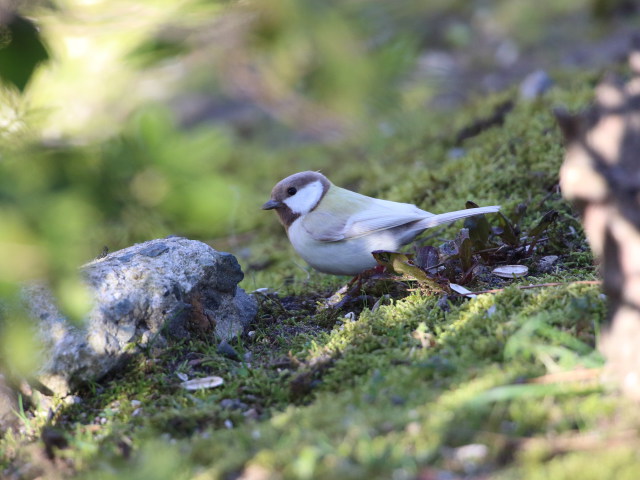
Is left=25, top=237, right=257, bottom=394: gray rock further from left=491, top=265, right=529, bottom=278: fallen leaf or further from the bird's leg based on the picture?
left=491, top=265, right=529, bottom=278: fallen leaf

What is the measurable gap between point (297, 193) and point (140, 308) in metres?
1.43

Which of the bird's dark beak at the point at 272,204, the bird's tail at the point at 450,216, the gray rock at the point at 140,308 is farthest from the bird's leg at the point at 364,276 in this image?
the bird's dark beak at the point at 272,204

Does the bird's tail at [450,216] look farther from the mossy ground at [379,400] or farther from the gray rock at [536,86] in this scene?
the gray rock at [536,86]

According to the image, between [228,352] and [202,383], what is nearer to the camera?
[202,383]

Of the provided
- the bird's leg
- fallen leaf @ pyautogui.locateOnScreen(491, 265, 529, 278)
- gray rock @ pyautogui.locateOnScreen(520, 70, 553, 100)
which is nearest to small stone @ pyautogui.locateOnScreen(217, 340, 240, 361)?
the bird's leg

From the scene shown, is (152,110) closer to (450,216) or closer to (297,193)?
(450,216)

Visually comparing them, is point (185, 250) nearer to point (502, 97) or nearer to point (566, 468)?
point (566, 468)

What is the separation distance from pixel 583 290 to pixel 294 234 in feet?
5.62

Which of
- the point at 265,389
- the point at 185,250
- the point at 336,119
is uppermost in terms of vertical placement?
the point at 336,119

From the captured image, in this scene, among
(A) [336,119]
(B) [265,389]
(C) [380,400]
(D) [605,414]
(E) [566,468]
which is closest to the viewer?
(E) [566,468]

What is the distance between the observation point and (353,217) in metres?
3.77

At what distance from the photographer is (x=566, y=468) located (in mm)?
1781

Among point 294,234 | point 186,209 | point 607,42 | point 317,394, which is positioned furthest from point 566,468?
point 607,42

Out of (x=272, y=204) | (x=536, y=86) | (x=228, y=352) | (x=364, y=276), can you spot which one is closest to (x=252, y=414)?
(x=228, y=352)
